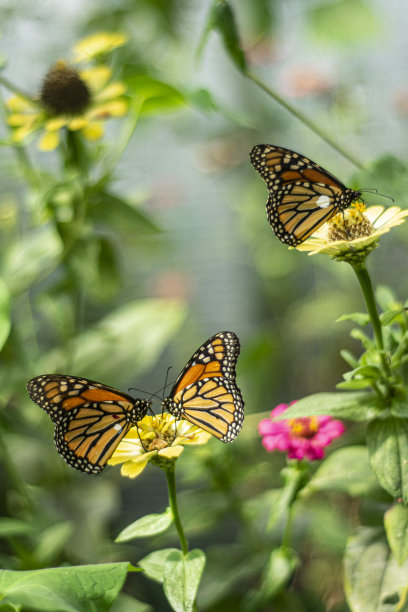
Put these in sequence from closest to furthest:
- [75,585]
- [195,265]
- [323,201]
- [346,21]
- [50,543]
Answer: [75,585], [323,201], [50,543], [346,21], [195,265]

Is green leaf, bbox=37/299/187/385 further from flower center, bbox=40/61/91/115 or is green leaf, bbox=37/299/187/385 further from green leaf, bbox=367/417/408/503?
green leaf, bbox=367/417/408/503

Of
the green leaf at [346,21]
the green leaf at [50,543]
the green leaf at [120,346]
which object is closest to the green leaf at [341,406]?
the green leaf at [50,543]

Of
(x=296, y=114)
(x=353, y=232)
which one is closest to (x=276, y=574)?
(x=353, y=232)

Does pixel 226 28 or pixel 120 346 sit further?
pixel 120 346

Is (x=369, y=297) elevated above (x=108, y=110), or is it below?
below

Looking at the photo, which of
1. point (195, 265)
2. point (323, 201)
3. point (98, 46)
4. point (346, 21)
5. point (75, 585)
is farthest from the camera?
point (195, 265)

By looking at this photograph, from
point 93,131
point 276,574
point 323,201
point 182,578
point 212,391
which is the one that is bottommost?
point 276,574

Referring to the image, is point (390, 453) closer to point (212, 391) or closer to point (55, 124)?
point (212, 391)

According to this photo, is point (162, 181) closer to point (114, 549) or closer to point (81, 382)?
point (114, 549)
